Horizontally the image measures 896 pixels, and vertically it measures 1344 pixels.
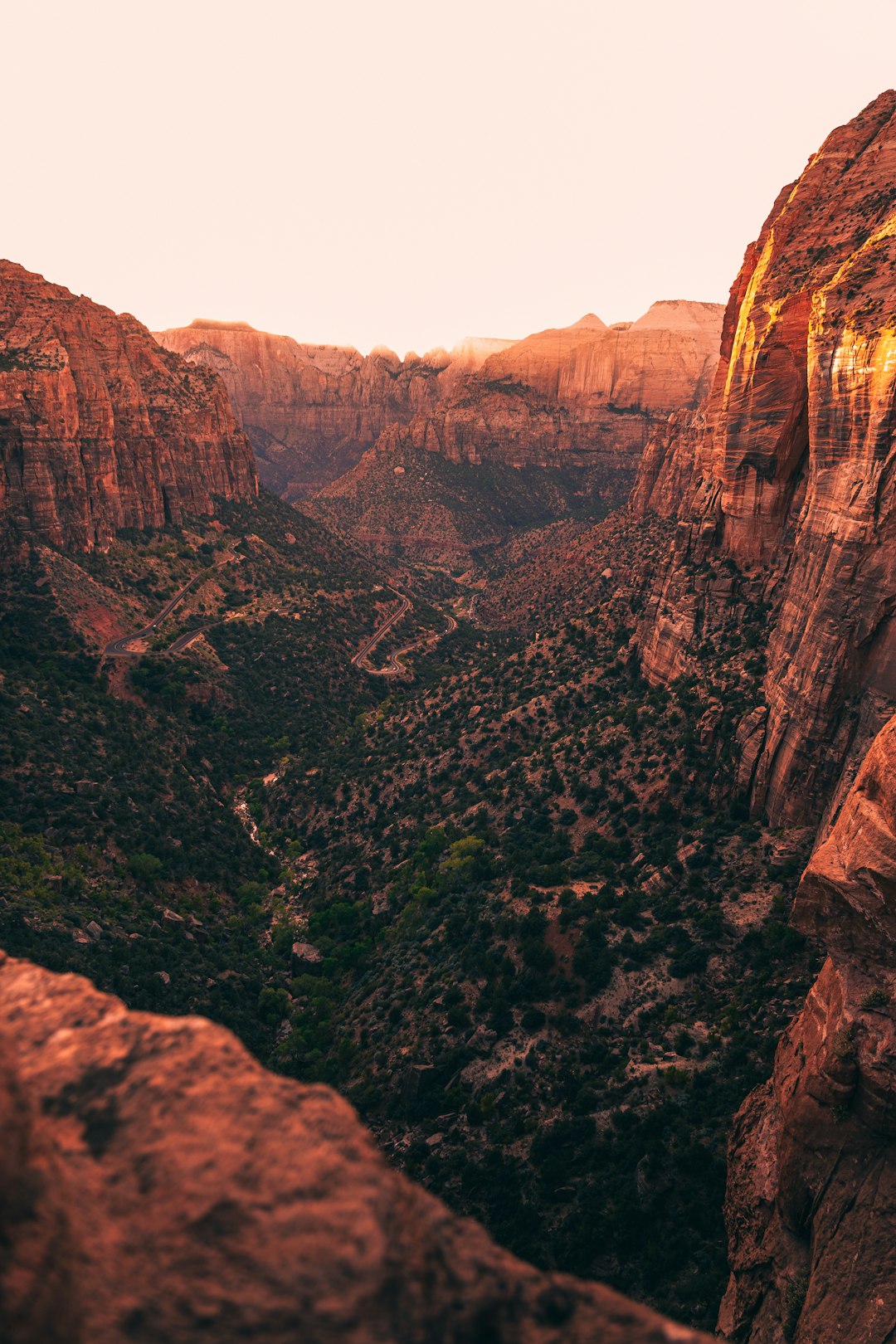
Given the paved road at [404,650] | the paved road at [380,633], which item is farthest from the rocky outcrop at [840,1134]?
the paved road at [380,633]

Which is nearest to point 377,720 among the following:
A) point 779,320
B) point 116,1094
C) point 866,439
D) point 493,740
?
point 493,740

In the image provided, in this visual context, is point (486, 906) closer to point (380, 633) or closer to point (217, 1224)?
point (217, 1224)

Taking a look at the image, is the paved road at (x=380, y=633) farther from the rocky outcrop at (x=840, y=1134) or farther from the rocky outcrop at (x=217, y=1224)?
the rocky outcrop at (x=217, y=1224)

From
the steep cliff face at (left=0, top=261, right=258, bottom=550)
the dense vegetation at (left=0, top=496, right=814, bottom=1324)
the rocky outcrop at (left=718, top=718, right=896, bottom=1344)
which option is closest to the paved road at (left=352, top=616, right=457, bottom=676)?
the dense vegetation at (left=0, top=496, right=814, bottom=1324)

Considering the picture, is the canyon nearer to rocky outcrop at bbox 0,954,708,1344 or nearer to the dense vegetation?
rocky outcrop at bbox 0,954,708,1344

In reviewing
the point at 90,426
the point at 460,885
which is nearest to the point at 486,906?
the point at 460,885

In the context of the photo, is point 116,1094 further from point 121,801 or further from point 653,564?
point 653,564
